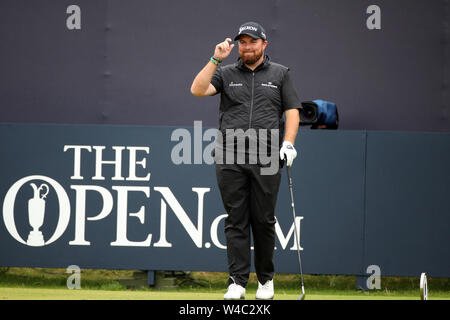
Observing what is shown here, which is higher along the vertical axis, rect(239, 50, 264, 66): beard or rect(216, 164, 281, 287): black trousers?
rect(239, 50, 264, 66): beard

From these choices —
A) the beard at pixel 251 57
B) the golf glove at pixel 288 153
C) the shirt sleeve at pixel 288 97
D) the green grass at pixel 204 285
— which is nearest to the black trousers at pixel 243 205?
the golf glove at pixel 288 153

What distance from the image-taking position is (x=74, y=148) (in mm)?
7316

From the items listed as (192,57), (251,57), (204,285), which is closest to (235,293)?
(251,57)

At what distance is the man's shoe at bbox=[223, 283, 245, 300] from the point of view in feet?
16.9

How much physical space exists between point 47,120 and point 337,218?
3861mm

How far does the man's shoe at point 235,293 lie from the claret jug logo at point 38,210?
258 cm

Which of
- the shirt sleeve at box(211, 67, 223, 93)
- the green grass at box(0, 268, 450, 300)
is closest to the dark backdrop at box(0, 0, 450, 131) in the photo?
the green grass at box(0, 268, 450, 300)

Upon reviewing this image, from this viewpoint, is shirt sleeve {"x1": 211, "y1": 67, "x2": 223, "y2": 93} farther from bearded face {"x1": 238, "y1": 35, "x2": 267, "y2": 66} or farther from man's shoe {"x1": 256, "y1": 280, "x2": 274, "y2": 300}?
man's shoe {"x1": 256, "y1": 280, "x2": 274, "y2": 300}

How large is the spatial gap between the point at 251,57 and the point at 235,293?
1670 millimetres

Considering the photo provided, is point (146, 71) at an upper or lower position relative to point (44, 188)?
upper

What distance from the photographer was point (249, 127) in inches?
209

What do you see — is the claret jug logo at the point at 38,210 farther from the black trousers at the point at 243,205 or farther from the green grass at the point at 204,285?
the black trousers at the point at 243,205
